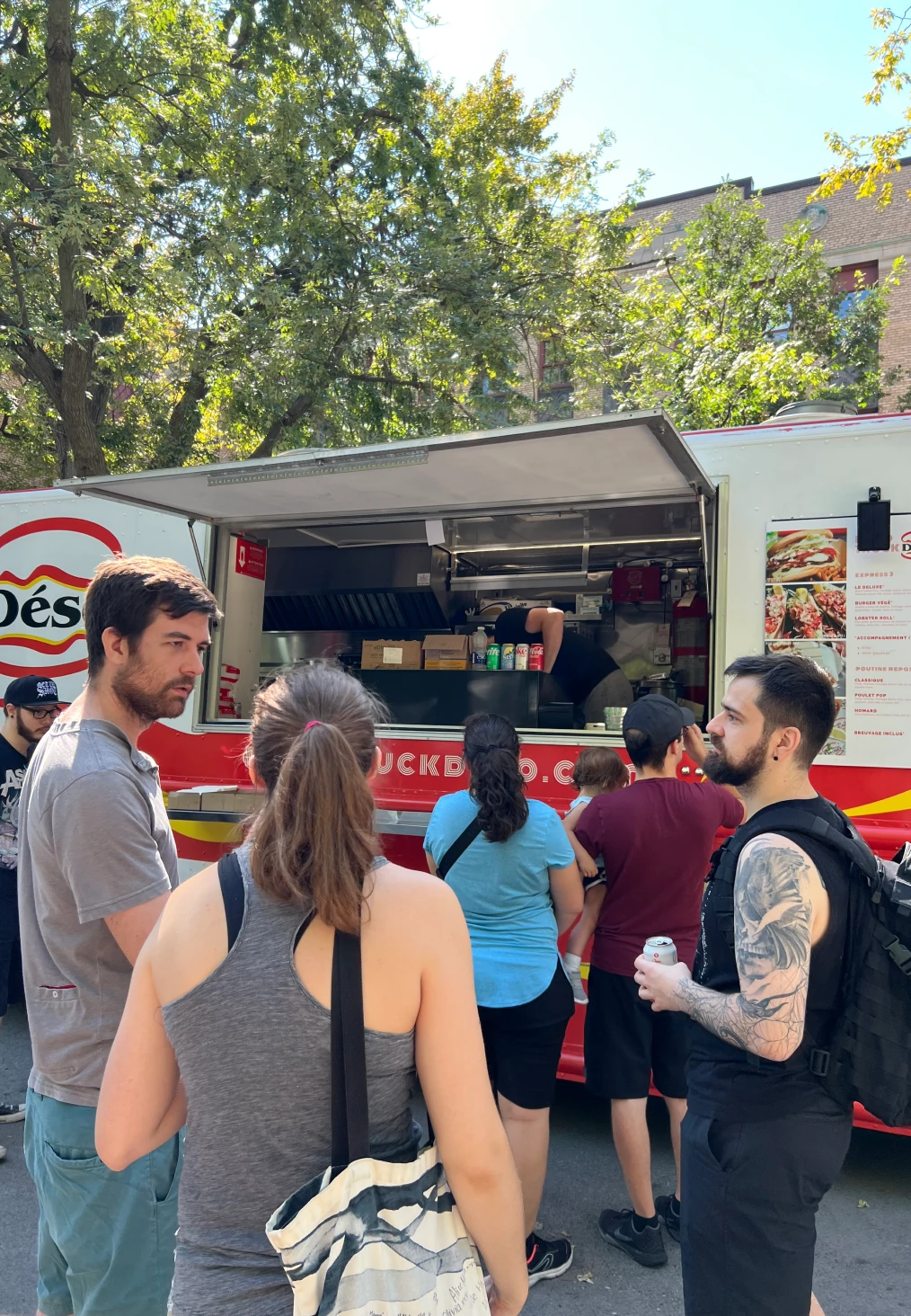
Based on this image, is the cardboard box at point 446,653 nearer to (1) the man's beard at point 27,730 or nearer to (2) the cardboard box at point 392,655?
(2) the cardboard box at point 392,655

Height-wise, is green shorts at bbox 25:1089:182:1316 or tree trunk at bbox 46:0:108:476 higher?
tree trunk at bbox 46:0:108:476

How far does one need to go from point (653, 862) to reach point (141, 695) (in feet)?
6.48

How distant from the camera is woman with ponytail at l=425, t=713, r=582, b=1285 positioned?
300 cm

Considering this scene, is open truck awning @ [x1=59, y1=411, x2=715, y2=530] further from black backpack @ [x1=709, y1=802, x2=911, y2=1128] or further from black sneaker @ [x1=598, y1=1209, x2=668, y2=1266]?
black sneaker @ [x1=598, y1=1209, x2=668, y2=1266]

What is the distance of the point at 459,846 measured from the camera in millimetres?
3086

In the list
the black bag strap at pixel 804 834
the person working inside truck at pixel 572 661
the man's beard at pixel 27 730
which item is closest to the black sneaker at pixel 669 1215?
the black bag strap at pixel 804 834

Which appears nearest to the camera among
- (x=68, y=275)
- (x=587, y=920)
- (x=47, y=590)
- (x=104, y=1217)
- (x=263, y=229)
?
(x=104, y=1217)

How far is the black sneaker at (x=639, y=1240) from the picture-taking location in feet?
10.4

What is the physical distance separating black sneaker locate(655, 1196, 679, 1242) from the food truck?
67 cm

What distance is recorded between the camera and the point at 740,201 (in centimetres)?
1536

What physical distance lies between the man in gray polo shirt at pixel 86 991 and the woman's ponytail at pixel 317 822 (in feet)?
1.72

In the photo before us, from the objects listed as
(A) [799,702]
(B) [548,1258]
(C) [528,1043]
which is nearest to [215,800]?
(C) [528,1043]

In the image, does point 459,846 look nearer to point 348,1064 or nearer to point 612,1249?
point 612,1249

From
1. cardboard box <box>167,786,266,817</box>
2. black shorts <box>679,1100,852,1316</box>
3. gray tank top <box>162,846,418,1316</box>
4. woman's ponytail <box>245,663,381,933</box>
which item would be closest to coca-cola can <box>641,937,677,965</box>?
black shorts <box>679,1100,852,1316</box>
